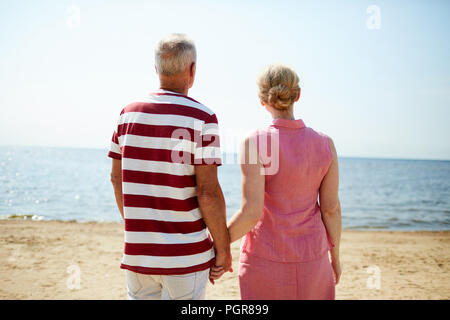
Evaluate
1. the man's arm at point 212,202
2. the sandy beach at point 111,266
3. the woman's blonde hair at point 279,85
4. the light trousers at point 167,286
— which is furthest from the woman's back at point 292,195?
the sandy beach at point 111,266

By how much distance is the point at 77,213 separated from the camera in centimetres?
1280

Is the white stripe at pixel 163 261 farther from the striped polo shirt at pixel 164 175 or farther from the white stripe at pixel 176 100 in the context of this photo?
the white stripe at pixel 176 100

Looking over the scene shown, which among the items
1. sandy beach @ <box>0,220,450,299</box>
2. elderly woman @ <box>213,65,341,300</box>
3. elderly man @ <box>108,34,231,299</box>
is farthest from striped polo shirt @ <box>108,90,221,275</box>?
sandy beach @ <box>0,220,450,299</box>

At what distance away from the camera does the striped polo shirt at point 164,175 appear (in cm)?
164

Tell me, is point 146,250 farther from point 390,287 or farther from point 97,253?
point 97,253

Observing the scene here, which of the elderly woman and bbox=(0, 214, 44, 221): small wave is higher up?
the elderly woman

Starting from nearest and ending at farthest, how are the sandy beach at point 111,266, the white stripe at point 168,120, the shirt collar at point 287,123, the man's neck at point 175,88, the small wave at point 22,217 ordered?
the white stripe at point 168,120 → the man's neck at point 175,88 → the shirt collar at point 287,123 → the sandy beach at point 111,266 → the small wave at point 22,217

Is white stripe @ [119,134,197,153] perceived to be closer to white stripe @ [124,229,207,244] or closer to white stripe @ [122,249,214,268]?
white stripe @ [124,229,207,244]

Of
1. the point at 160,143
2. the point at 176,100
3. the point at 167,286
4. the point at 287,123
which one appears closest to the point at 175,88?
the point at 176,100

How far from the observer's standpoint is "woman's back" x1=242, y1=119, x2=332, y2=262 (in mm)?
1841

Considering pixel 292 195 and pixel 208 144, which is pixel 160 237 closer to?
pixel 208 144

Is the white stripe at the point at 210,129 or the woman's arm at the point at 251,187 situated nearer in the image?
the white stripe at the point at 210,129

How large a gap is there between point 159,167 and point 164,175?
1.9 inches

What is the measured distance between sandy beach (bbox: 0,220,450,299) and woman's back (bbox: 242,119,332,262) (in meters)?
3.13
